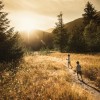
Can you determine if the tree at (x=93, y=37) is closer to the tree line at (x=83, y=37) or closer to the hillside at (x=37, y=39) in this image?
the tree line at (x=83, y=37)

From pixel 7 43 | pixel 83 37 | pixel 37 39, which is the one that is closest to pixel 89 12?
pixel 83 37

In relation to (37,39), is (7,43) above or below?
below

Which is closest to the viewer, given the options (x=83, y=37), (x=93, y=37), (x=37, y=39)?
(x=93, y=37)

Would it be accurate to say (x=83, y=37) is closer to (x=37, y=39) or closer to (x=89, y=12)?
(x=89, y=12)

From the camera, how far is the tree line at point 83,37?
4701 centimetres

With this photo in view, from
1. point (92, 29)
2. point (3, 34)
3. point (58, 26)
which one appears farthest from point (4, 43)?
point (58, 26)

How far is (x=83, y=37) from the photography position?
176 ft

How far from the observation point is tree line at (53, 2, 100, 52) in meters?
47.0

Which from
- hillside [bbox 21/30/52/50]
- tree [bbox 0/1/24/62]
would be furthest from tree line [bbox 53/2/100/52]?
hillside [bbox 21/30/52/50]

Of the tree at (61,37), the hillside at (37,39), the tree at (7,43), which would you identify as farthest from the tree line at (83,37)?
the hillside at (37,39)

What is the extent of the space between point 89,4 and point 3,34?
1835 inches

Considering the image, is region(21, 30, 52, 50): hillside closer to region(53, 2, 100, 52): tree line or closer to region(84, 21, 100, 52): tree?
region(53, 2, 100, 52): tree line

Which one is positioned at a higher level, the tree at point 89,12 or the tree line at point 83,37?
the tree at point 89,12

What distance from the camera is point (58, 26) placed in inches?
2365
